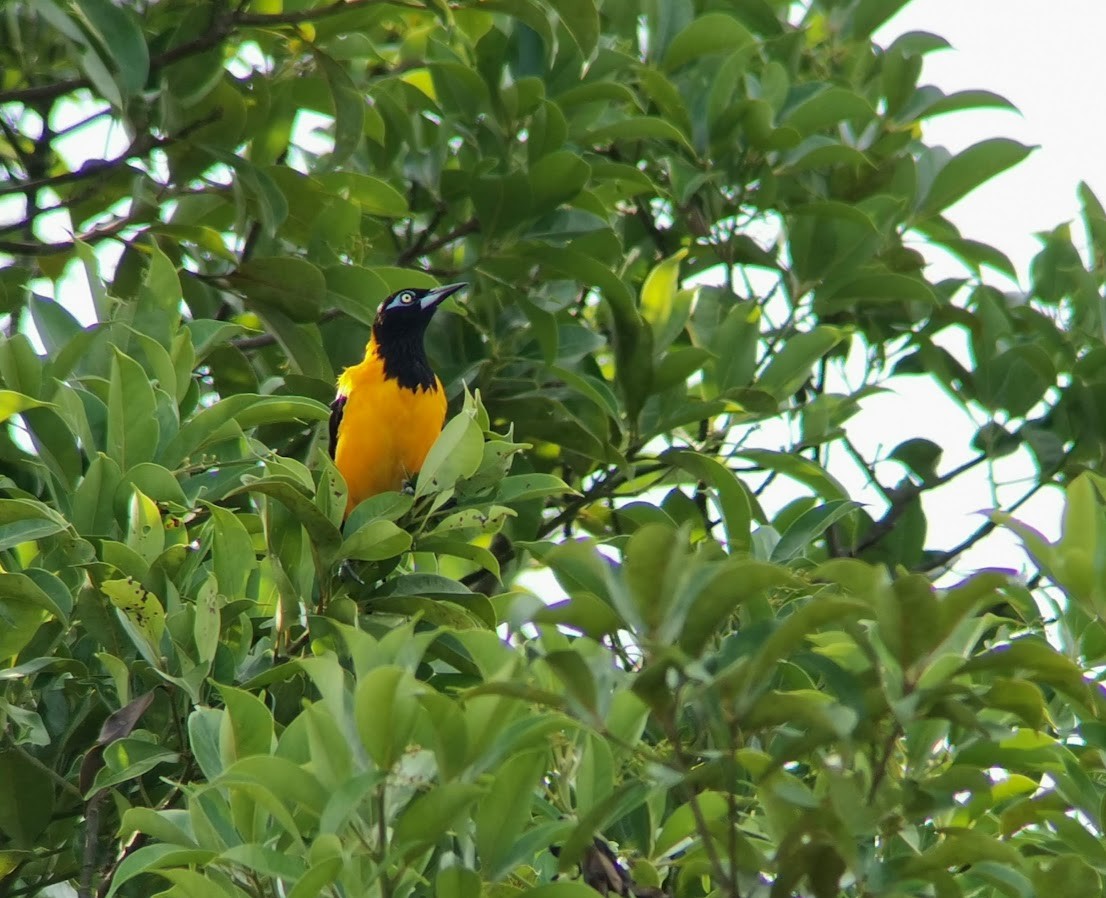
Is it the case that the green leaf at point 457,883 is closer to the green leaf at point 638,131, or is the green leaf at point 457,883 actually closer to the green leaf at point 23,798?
the green leaf at point 23,798

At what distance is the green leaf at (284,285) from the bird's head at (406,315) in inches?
25.9

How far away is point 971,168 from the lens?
4895mm

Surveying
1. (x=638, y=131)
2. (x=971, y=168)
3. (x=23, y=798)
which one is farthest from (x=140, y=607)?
(x=971, y=168)

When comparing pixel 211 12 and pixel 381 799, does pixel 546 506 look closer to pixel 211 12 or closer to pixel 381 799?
pixel 211 12

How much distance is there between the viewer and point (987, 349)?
16.1 ft

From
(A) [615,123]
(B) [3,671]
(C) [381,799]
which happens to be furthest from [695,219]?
(C) [381,799]

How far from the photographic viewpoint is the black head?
16.7 ft

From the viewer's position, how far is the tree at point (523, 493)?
1.85 m

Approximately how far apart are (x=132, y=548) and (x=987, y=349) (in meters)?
2.96

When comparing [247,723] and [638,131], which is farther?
[638,131]

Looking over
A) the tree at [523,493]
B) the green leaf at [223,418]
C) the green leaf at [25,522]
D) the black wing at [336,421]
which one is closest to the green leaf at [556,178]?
the tree at [523,493]

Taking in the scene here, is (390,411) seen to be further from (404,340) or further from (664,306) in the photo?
(664,306)

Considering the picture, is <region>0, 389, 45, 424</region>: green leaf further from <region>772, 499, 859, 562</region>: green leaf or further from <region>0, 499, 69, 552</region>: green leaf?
<region>772, 499, 859, 562</region>: green leaf

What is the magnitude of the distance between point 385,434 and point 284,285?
45.0 inches
